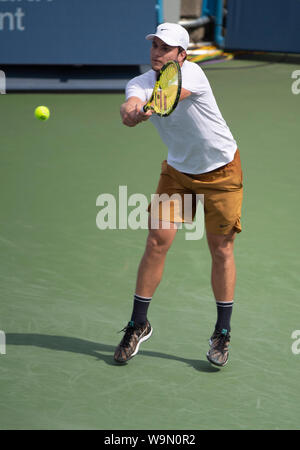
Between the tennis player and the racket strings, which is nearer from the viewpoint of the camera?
the racket strings

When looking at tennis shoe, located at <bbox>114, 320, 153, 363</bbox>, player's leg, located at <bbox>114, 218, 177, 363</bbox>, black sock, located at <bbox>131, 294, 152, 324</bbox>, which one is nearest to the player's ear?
player's leg, located at <bbox>114, 218, 177, 363</bbox>

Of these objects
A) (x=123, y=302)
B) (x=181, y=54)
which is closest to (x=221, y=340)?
(x=123, y=302)

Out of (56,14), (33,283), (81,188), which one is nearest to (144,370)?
(33,283)

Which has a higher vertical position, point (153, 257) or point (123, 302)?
point (153, 257)

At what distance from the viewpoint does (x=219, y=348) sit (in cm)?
381

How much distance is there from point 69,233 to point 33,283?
0.87 m

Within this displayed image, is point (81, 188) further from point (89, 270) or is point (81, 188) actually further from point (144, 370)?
point (144, 370)

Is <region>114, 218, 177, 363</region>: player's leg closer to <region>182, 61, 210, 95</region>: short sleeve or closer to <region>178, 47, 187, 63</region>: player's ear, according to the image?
<region>182, 61, 210, 95</region>: short sleeve

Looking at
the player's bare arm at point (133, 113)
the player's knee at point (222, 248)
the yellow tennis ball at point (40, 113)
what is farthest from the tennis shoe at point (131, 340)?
the yellow tennis ball at point (40, 113)

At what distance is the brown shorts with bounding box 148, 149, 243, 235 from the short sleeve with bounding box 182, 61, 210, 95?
0.44m

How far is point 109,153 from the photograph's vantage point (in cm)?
767

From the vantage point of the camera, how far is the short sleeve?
11.3 ft

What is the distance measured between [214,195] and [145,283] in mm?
593

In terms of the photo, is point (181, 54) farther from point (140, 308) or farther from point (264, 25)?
point (264, 25)
